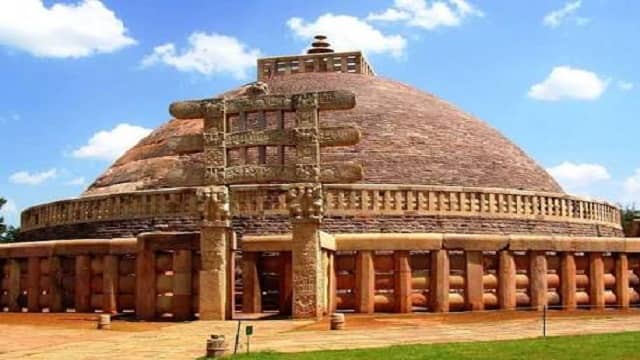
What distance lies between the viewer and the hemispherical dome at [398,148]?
75.3 ft

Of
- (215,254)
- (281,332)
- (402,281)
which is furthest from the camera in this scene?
(402,281)

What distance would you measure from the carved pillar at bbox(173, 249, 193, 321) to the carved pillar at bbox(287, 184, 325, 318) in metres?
1.92

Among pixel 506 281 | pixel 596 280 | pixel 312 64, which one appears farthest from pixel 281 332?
pixel 312 64

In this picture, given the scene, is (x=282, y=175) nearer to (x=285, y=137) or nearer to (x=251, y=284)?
(x=285, y=137)

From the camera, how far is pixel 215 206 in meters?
13.3

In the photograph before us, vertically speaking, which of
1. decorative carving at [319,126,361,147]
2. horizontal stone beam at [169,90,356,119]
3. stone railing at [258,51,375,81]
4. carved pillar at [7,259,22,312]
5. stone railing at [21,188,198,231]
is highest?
stone railing at [258,51,375,81]

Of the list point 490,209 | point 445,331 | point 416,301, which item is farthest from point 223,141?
point 490,209

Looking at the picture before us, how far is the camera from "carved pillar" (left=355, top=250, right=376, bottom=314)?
13.6 metres

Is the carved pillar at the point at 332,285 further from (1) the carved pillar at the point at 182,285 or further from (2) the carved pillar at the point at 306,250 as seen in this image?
(1) the carved pillar at the point at 182,285

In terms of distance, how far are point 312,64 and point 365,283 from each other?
16807 millimetres

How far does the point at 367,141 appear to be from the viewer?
77.5 ft

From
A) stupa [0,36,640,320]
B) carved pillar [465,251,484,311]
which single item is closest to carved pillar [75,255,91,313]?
stupa [0,36,640,320]

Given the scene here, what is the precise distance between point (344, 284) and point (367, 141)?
10.1 m

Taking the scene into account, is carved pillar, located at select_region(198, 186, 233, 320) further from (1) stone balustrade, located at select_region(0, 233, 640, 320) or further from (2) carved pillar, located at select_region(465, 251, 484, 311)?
(2) carved pillar, located at select_region(465, 251, 484, 311)
